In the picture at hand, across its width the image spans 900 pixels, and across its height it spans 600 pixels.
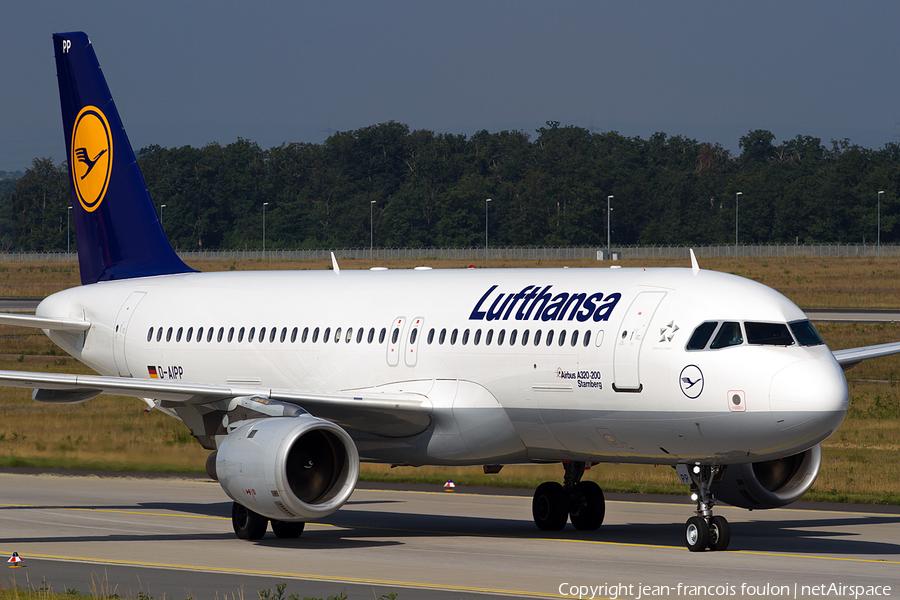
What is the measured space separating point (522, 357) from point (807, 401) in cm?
514

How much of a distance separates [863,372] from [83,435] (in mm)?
32013

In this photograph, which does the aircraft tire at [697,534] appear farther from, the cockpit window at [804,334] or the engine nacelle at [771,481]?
the cockpit window at [804,334]

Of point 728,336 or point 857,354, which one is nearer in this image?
point 728,336

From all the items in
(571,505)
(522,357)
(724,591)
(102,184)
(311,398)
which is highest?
(102,184)

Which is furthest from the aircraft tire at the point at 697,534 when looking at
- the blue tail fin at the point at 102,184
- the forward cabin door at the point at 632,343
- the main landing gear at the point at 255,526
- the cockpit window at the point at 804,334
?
the blue tail fin at the point at 102,184

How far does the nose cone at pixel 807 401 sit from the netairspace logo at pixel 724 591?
8.01 feet

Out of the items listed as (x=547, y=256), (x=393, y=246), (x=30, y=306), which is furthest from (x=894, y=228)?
(x=30, y=306)

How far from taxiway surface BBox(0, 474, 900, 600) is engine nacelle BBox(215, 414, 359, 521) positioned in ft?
2.78

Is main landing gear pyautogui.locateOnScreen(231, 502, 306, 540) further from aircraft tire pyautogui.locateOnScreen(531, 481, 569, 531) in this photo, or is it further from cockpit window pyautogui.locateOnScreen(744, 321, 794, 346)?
cockpit window pyautogui.locateOnScreen(744, 321, 794, 346)

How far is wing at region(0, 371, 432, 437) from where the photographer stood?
22.4 m

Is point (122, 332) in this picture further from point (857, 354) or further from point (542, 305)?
point (857, 354)

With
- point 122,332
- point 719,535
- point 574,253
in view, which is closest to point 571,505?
point 719,535

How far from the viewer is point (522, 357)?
22.1 meters

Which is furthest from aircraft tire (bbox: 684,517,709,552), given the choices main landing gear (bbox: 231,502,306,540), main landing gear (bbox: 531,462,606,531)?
main landing gear (bbox: 231,502,306,540)
